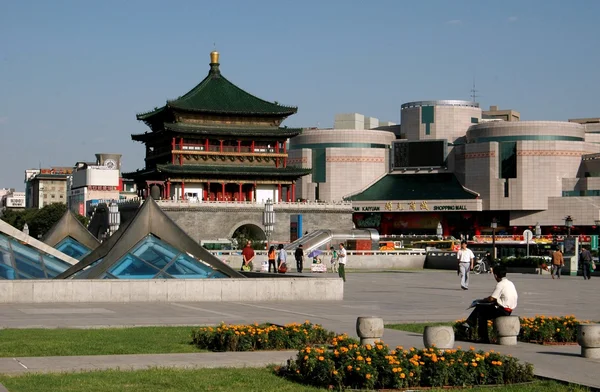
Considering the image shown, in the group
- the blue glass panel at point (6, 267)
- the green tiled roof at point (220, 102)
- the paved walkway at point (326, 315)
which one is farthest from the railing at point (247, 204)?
the blue glass panel at point (6, 267)

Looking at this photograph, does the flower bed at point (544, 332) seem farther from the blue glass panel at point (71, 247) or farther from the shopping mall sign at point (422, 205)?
the shopping mall sign at point (422, 205)

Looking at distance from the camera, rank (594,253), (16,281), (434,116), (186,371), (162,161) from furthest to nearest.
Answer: (434,116), (162,161), (594,253), (16,281), (186,371)

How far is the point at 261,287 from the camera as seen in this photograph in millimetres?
27906

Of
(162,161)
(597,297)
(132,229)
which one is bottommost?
(597,297)

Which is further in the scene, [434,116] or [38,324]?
[434,116]

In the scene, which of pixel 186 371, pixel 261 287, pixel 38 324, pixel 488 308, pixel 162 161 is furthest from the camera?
pixel 162 161

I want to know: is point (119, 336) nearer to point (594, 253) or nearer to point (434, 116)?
point (594, 253)

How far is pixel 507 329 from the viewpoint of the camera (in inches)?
649

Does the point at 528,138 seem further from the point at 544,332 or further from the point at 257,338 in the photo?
the point at 257,338

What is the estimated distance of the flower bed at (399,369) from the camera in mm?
12141

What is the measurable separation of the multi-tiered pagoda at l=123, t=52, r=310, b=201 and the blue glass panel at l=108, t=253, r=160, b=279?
70181 mm

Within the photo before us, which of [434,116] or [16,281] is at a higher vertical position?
[434,116]

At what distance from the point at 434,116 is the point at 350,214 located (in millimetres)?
24927

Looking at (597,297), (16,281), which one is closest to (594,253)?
(597,297)
